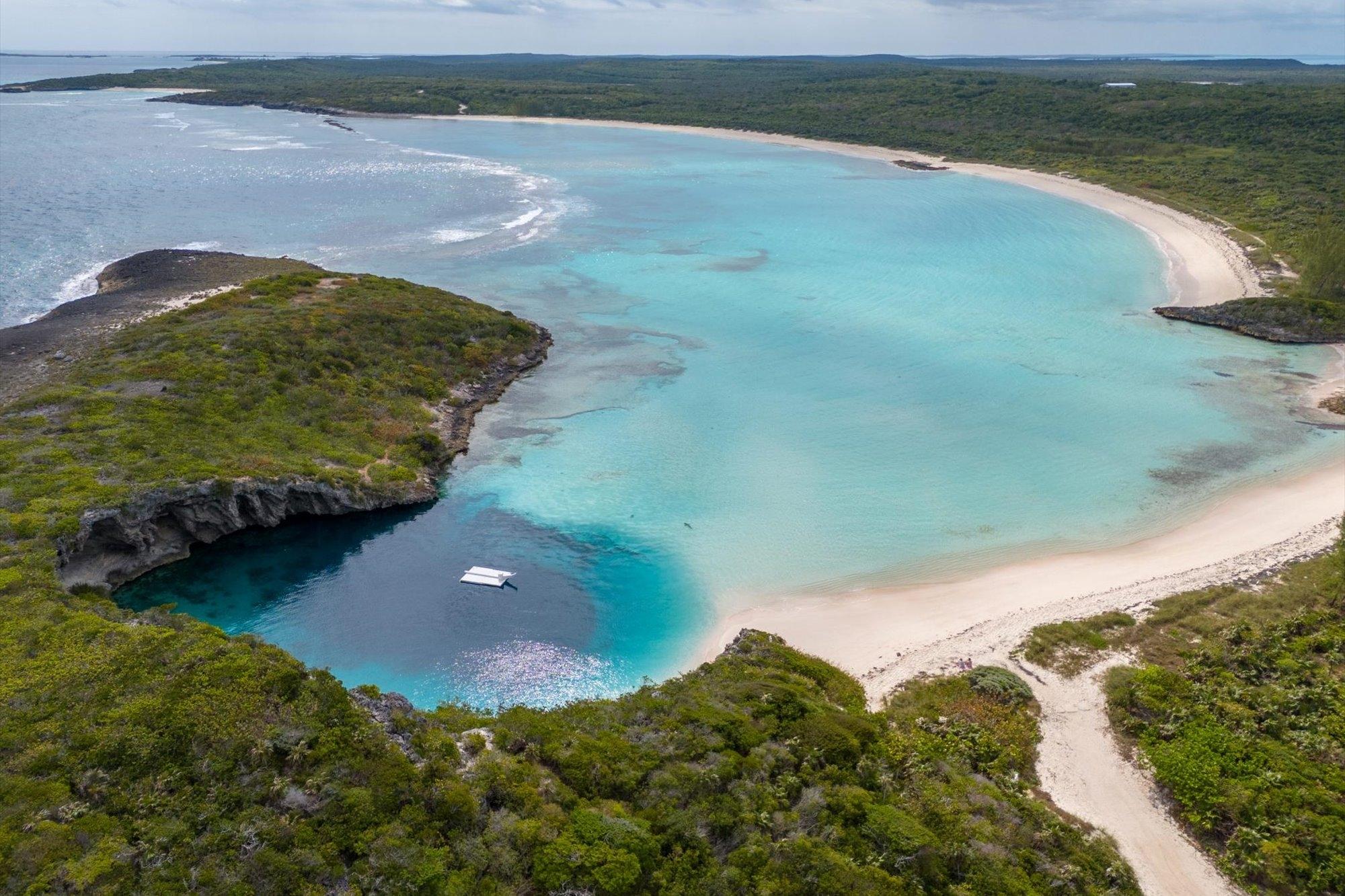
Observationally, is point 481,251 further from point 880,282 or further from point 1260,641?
point 1260,641

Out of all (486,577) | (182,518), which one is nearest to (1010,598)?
(486,577)

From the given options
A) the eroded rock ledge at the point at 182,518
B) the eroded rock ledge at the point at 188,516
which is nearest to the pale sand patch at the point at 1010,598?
the eroded rock ledge at the point at 188,516

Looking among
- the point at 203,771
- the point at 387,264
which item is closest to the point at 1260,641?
the point at 203,771

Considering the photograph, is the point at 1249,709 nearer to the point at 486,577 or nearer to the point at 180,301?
the point at 486,577

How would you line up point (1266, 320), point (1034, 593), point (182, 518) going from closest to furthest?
point (1034, 593) → point (182, 518) → point (1266, 320)

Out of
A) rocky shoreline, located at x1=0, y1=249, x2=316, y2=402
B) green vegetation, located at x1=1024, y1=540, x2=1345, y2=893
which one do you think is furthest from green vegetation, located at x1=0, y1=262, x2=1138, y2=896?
rocky shoreline, located at x1=0, y1=249, x2=316, y2=402

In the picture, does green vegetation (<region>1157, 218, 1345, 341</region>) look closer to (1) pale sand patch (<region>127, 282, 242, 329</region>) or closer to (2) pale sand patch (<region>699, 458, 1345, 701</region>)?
(2) pale sand patch (<region>699, 458, 1345, 701</region>)
